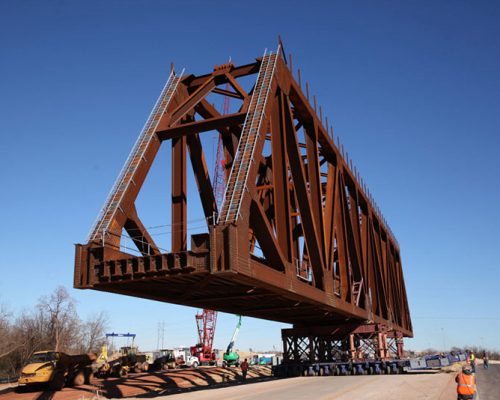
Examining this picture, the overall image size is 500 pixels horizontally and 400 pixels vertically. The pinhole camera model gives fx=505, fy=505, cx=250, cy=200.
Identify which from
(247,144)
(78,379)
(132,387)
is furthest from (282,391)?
(78,379)

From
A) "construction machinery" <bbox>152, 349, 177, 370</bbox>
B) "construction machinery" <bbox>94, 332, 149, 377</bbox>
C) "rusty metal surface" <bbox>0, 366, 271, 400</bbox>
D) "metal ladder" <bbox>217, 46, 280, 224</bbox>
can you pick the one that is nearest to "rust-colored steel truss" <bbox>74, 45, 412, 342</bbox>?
"metal ladder" <bbox>217, 46, 280, 224</bbox>

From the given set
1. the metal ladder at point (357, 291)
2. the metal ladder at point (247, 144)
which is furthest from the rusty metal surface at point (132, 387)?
the metal ladder at point (247, 144)

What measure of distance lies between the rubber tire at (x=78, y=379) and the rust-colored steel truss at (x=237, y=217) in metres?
11.1

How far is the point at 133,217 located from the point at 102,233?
84.5 inches

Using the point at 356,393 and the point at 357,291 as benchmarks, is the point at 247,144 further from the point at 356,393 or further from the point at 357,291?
the point at 357,291

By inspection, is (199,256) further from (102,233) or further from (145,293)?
(145,293)

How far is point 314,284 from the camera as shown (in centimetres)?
2562

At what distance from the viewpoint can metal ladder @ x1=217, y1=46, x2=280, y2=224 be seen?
57.4 ft

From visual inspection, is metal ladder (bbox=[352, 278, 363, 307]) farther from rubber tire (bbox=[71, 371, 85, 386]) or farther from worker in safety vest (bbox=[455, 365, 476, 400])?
worker in safety vest (bbox=[455, 365, 476, 400])

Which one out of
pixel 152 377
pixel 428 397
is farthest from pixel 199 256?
pixel 152 377

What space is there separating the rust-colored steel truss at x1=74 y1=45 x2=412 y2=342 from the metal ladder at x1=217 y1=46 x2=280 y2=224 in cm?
4

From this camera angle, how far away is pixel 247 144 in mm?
19438

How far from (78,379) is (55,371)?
10.0 feet

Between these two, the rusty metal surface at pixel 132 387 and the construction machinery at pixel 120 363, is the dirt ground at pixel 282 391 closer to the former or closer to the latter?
the rusty metal surface at pixel 132 387
